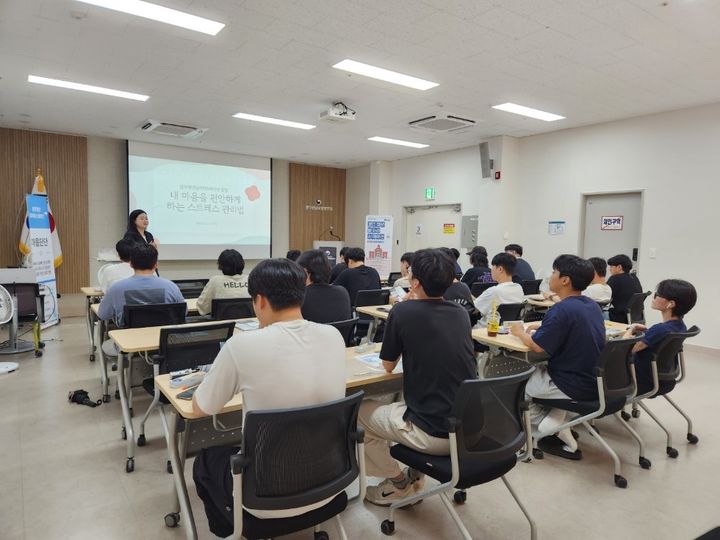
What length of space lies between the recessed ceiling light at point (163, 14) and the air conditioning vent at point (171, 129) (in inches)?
138

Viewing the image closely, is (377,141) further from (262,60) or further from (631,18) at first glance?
(631,18)

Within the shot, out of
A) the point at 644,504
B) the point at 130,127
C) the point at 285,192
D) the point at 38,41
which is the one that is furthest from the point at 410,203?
the point at 644,504

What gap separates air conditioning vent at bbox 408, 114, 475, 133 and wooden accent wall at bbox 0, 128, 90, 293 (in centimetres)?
592

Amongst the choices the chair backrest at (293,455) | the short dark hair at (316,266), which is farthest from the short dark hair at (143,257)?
the chair backrest at (293,455)

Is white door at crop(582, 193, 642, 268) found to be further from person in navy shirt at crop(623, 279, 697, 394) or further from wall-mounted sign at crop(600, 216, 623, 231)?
person in navy shirt at crop(623, 279, 697, 394)

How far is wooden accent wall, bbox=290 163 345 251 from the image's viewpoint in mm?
10461

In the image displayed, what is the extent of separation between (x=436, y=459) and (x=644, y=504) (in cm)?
142

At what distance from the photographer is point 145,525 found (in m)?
2.13

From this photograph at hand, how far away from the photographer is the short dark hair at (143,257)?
3248 millimetres

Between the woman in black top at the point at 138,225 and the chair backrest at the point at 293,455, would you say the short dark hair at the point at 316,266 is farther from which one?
the woman in black top at the point at 138,225

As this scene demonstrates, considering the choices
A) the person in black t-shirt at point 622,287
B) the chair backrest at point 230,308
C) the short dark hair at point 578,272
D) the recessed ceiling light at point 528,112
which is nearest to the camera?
the short dark hair at point 578,272

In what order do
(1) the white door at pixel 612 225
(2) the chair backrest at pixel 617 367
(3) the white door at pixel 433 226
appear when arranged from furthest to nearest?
1. (3) the white door at pixel 433 226
2. (1) the white door at pixel 612 225
3. (2) the chair backrest at pixel 617 367

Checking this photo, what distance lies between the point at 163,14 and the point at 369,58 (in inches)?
72.8

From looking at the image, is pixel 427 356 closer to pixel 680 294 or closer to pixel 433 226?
pixel 680 294
